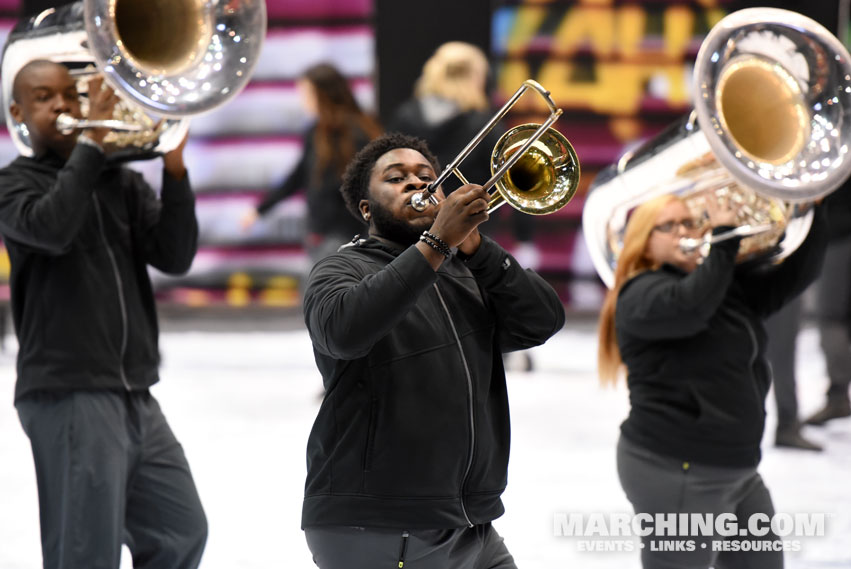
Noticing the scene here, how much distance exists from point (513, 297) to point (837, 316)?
3869 mm

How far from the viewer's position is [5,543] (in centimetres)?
394

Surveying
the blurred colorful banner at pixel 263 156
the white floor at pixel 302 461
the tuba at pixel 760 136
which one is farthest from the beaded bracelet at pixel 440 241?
the blurred colorful banner at pixel 263 156

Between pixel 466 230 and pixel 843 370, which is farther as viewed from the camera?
pixel 843 370

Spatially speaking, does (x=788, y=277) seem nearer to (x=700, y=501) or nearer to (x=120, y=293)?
(x=700, y=501)

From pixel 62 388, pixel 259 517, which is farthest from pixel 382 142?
pixel 259 517

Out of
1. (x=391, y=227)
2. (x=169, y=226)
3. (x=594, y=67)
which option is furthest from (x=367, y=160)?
(x=594, y=67)

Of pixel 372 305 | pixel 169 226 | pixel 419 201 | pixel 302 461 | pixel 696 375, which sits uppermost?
pixel 419 201

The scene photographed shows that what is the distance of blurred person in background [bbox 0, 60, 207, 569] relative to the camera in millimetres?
2799

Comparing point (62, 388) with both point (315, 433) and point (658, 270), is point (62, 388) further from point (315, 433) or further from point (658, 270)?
point (658, 270)

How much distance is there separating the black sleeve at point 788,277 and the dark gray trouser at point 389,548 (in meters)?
1.36

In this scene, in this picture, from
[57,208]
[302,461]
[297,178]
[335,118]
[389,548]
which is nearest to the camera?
[389,548]

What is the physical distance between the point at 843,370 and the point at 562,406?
1417 millimetres

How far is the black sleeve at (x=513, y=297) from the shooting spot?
7.64ft

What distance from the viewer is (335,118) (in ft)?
Result: 18.7
